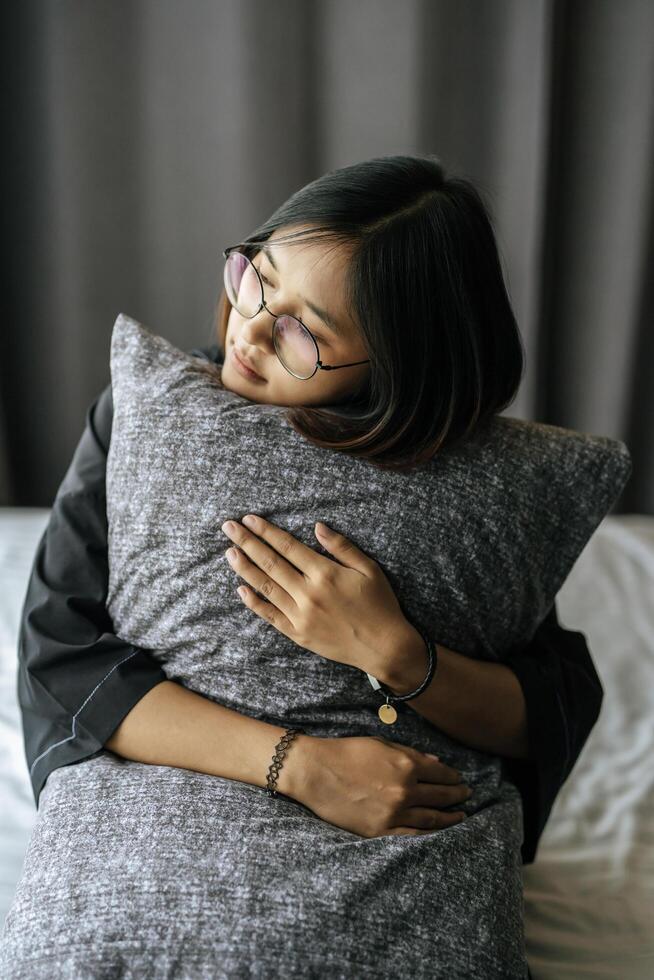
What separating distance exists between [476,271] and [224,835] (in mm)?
573

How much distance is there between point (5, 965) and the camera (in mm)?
666

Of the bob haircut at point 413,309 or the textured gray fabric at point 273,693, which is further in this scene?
the bob haircut at point 413,309

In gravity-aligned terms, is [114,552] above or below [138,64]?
below

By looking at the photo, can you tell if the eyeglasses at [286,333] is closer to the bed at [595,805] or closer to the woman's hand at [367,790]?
the woman's hand at [367,790]

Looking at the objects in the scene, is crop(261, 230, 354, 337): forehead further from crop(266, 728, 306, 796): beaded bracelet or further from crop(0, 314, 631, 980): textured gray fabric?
crop(266, 728, 306, 796): beaded bracelet

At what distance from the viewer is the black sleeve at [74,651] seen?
86 centimetres

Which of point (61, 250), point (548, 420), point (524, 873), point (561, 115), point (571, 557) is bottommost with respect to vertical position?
point (524, 873)

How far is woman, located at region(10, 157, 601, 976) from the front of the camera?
2.77 ft

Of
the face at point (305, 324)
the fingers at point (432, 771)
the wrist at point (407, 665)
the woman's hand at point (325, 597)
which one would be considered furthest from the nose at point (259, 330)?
the fingers at point (432, 771)

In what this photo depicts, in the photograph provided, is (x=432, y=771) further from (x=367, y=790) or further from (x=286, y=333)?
(x=286, y=333)

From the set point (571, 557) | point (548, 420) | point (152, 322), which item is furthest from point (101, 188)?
point (571, 557)

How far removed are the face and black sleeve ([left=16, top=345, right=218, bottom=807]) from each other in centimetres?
21

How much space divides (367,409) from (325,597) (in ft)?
0.70

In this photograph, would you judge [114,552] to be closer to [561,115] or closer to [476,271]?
[476,271]
